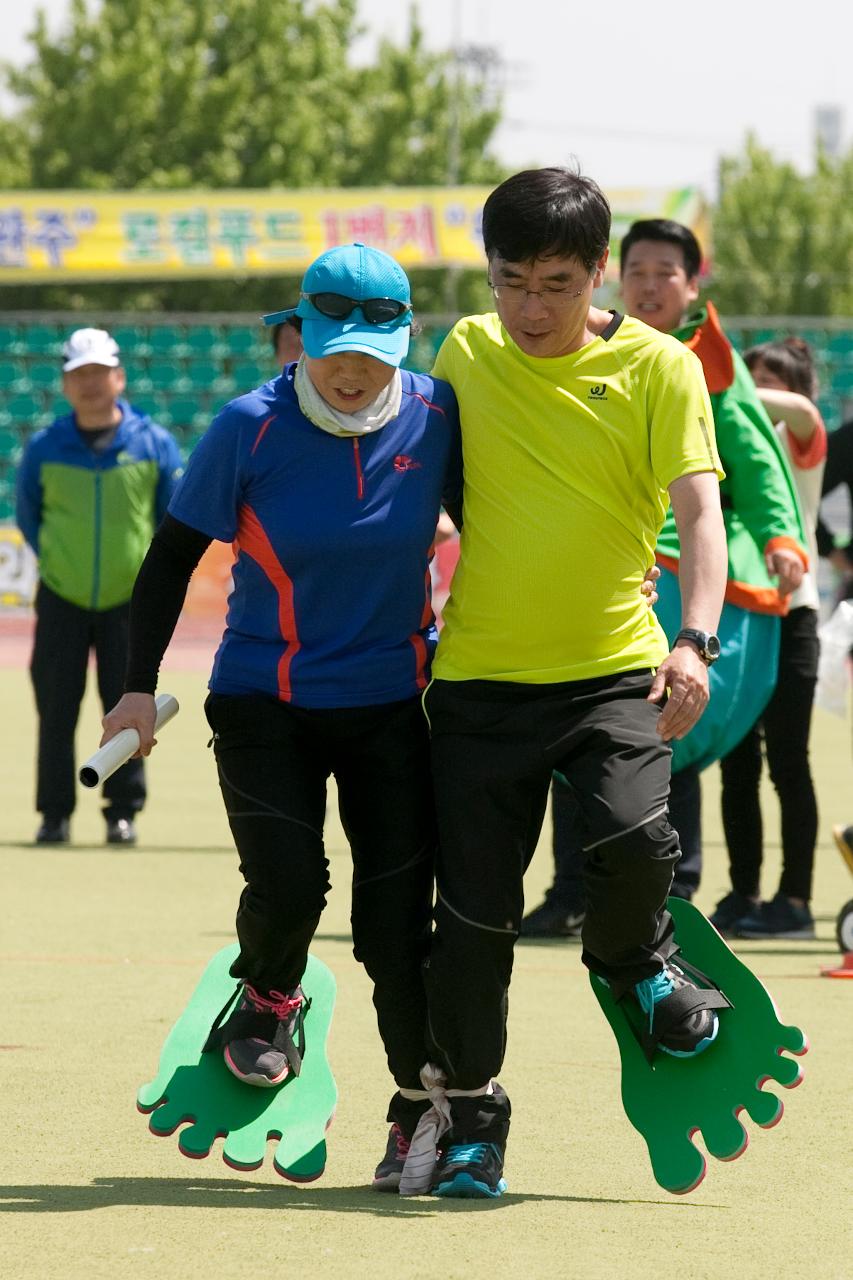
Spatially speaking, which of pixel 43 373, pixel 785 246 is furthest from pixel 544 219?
pixel 785 246

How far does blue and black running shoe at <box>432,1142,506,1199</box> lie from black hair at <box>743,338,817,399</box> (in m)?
4.22

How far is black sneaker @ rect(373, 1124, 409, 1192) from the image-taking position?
4.10m

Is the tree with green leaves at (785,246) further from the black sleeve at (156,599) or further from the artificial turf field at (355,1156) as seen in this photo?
the black sleeve at (156,599)

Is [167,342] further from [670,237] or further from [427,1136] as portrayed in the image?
→ [427,1136]

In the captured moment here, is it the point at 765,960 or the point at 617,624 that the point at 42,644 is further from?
the point at 617,624

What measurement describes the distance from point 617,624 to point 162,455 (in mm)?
5871

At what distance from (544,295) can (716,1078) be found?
1.47 m

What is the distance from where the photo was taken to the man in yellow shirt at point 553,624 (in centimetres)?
394

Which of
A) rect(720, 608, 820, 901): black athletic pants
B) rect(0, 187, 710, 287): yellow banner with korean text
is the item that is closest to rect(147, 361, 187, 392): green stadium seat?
rect(0, 187, 710, 287): yellow banner with korean text

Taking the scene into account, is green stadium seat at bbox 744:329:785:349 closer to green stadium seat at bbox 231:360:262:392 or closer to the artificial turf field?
green stadium seat at bbox 231:360:262:392

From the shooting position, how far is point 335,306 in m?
4.02

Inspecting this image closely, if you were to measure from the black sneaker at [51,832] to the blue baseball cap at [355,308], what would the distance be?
18.2ft

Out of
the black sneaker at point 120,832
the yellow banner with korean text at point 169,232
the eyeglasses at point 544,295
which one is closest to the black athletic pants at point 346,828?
the eyeglasses at point 544,295

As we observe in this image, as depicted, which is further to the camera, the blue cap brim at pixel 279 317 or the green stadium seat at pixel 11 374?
the green stadium seat at pixel 11 374
